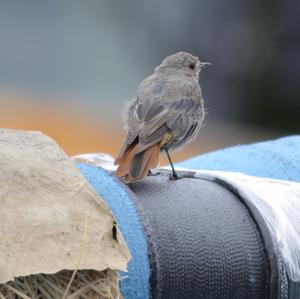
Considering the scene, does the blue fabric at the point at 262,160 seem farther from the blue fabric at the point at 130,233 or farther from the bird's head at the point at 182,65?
the blue fabric at the point at 130,233

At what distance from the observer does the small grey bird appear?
4.57 metres

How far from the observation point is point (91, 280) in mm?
3061

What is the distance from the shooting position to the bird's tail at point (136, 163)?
4.34 m

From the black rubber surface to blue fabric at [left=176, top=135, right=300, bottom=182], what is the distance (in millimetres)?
960

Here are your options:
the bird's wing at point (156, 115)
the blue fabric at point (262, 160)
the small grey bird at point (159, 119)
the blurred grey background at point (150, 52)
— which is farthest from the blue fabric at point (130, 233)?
the blurred grey background at point (150, 52)

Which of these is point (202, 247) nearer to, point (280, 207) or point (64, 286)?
point (280, 207)

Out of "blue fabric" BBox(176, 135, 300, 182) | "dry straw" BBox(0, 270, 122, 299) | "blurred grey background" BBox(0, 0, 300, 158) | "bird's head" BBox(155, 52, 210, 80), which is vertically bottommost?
"blurred grey background" BBox(0, 0, 300, 158)

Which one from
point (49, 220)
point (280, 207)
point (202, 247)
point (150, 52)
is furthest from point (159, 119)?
point (150, 52)

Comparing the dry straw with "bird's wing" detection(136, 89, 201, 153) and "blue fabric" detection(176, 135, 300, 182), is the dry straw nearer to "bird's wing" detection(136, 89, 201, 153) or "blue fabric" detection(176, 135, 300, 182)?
"bird's wing" detection(136, 89, 201, 153)

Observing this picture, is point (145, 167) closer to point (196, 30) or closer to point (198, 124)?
point (198, 124)

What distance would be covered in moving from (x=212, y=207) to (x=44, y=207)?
0.93 meters

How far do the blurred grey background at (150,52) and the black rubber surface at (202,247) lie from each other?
9487mm

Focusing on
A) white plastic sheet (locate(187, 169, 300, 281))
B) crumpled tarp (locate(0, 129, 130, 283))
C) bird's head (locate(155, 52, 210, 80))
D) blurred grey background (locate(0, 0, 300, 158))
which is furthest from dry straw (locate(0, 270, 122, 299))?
blurred grey background (locate(0, 0, 300, 158))

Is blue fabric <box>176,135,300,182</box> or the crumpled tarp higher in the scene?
the crumpled tarp
